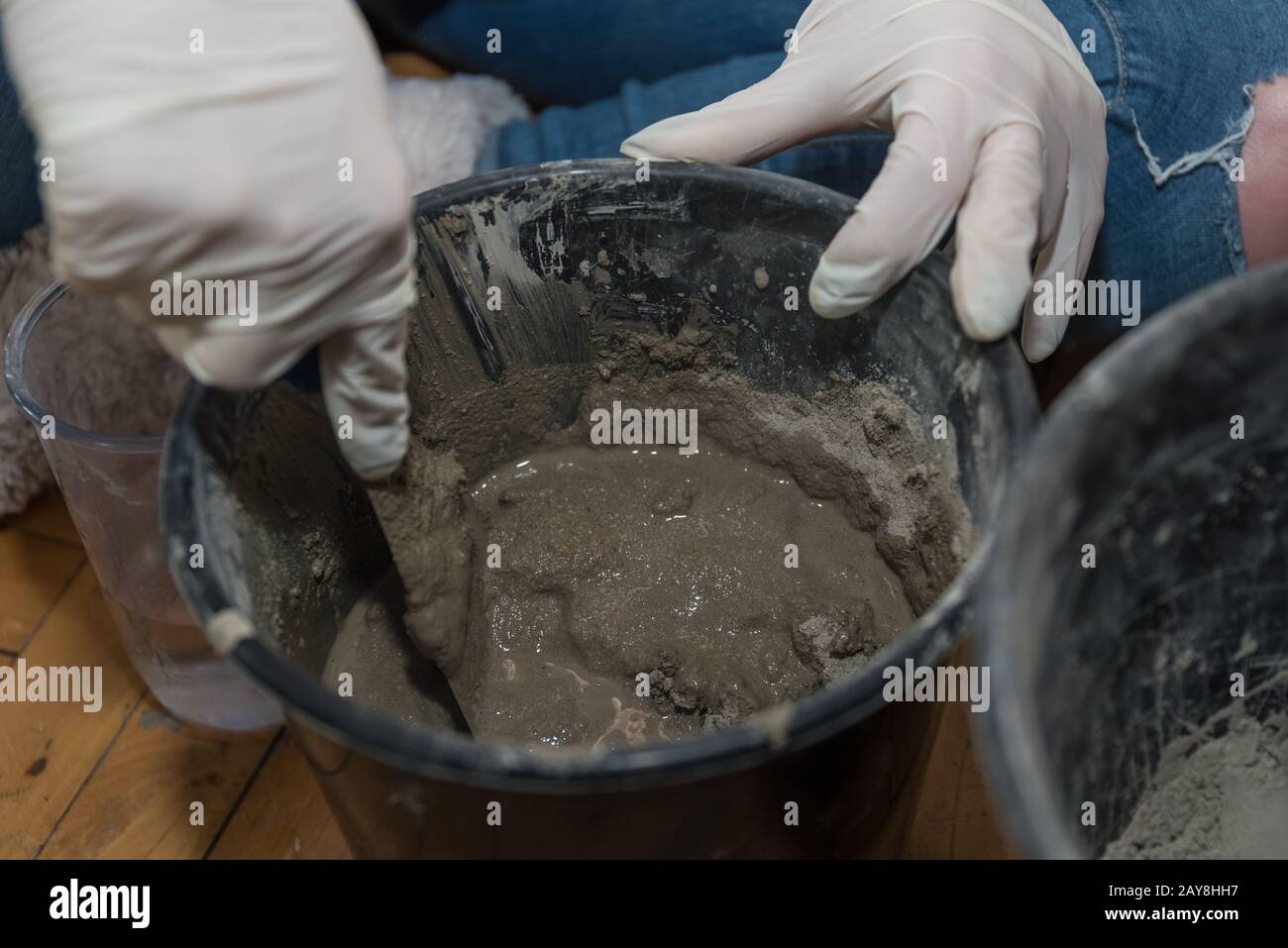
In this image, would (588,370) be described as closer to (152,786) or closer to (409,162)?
(409,162)

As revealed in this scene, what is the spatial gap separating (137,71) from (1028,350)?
66 cm

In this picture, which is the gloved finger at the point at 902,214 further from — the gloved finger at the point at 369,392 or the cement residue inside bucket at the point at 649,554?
the gloved finger at the point at 369,392

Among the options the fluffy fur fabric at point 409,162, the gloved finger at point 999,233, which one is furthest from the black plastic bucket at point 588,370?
the fluffy fur fabric at point 409,162

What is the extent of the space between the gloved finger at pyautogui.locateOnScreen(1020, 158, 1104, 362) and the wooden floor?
0.38m

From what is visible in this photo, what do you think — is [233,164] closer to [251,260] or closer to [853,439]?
[251,260]

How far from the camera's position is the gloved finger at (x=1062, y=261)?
0.88 meters

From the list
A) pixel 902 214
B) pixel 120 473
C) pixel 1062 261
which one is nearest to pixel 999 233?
pixel 902 214

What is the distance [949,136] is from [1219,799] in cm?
50

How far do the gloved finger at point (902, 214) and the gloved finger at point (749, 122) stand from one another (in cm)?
9

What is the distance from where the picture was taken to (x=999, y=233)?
736 mm

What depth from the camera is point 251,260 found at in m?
0.59

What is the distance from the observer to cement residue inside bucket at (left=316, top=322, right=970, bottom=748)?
0.84m

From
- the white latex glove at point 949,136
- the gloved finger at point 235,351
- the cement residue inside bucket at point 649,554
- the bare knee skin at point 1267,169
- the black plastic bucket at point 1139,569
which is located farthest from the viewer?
the bare knee skin at point 1267,169

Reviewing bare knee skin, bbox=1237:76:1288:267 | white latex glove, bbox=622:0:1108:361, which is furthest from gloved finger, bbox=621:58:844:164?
bare knee skin, bbox=1237:76:1288:267
